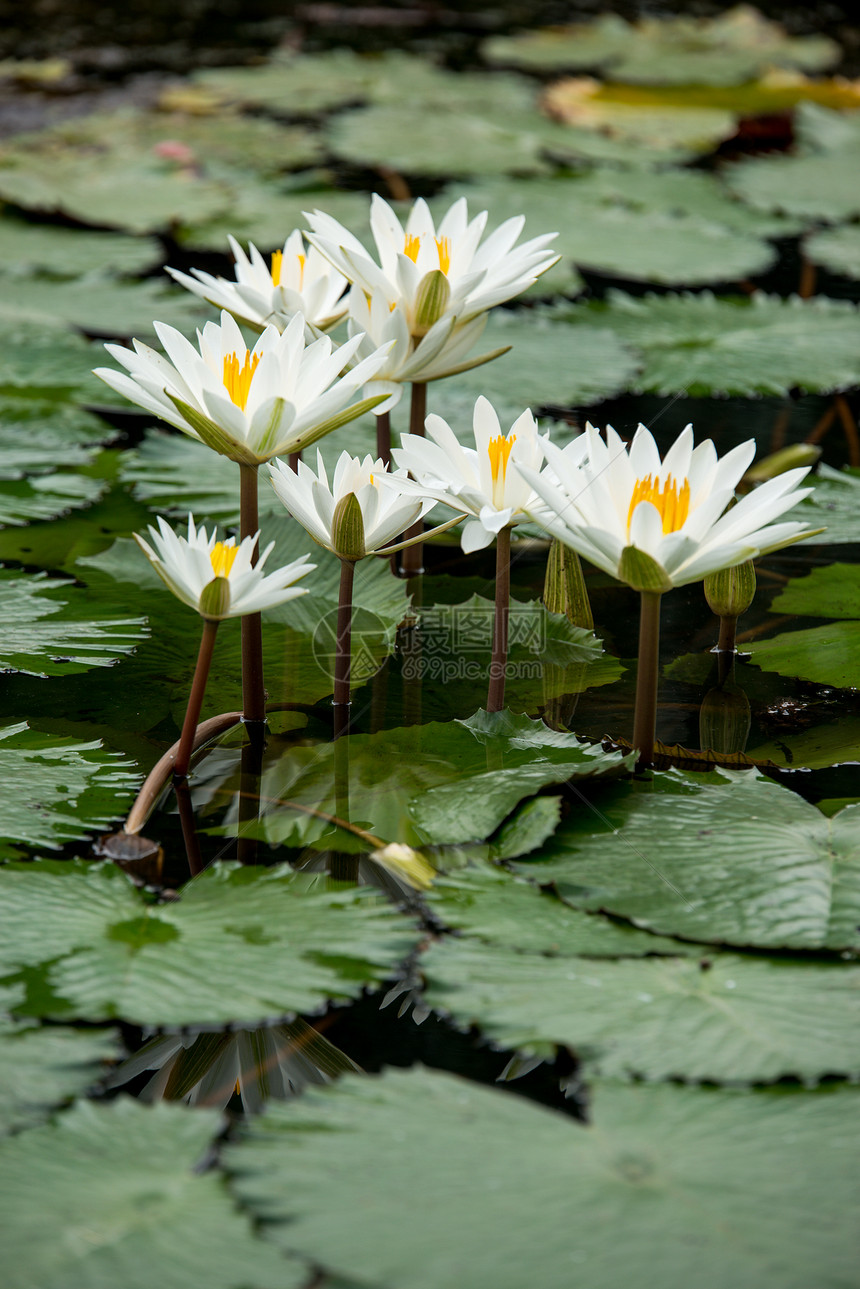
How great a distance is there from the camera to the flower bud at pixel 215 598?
106 centimetres

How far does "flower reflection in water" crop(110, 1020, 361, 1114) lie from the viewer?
0.88 meters

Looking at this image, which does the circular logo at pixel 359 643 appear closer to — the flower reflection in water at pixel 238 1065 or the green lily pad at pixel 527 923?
the green lily pad at pixel 527 923

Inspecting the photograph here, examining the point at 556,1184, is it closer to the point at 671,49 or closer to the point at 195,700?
the point at 195,700

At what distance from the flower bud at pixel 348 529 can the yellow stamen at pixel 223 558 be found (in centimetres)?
14

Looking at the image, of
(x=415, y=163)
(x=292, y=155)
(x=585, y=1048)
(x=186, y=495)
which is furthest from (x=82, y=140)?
→ (x=585, y=1048)

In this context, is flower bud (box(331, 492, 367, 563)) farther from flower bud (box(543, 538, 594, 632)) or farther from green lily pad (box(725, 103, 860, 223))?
green lily pad (box(725, 103, 860, 223))

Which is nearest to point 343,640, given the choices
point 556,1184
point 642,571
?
point 642,571

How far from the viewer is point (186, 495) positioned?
180cm

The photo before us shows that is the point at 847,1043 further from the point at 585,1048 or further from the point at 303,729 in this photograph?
the point at 303,729

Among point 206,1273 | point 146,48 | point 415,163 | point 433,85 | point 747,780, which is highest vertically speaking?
point 146,48

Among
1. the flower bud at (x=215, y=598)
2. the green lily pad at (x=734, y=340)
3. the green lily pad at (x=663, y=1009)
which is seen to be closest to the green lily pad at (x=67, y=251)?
the green lily pad at (x=734, y=340)

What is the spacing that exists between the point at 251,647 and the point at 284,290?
0.51 metres

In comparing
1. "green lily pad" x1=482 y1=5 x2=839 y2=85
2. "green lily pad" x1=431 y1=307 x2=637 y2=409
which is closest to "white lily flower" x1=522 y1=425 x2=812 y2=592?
"green lily pad" x1=431 y1=307 x2=637 y2=409

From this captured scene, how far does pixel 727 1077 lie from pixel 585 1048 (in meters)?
0.11
